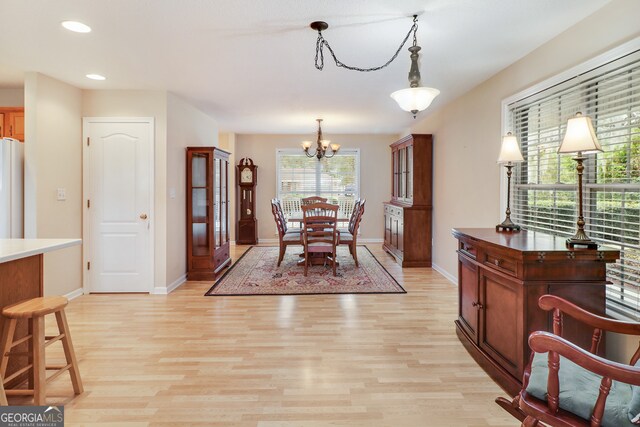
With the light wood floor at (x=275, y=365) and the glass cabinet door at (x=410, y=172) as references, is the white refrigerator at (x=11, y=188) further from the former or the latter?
the glass cabinet door at (x=410, y=172)

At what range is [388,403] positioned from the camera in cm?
213

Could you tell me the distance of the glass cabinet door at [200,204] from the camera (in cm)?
516

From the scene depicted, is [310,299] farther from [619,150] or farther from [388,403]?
[619,150]

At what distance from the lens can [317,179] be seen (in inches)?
331

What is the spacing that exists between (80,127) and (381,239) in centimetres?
616

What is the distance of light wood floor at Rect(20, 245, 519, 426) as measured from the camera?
2.03 meters

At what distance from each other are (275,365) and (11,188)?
3.25 m

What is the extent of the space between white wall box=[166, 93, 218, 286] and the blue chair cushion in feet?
13.4

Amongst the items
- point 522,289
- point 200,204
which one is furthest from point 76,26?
point 522,289

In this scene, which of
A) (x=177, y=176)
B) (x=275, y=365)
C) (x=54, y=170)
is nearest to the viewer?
(x=275, y=365)

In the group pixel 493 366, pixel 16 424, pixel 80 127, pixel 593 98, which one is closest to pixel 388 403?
pixel 493 366

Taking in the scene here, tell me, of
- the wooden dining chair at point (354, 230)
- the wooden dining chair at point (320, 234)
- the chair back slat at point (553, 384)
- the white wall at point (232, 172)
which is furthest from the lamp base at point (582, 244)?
the white wall at point (232, 172)

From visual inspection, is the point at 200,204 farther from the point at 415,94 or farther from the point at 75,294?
the point at 415,94

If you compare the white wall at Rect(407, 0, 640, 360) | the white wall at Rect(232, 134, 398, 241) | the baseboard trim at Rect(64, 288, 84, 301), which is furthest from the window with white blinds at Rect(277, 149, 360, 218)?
the baseboard trim at Rect(64, 288, 84, 301)
